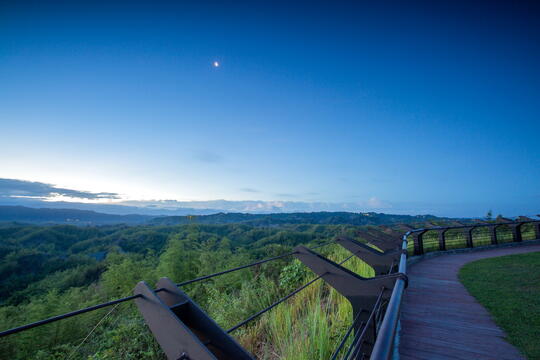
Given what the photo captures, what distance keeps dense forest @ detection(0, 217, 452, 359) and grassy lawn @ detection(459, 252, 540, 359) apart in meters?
1.61

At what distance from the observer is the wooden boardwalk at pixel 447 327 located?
2.22m

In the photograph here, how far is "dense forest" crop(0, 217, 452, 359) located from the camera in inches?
118

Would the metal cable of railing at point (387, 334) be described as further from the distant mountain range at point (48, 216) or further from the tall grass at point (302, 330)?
the distant mountain range at point (48, 216)

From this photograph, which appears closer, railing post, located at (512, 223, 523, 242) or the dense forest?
the dense forest

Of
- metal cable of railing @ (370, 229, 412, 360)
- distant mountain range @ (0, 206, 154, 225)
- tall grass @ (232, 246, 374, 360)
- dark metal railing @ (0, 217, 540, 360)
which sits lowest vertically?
distant mountain range @ (0, 206, 154, 225)

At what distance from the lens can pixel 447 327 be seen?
2.70 m

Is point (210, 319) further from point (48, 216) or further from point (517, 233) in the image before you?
point (48, 216)

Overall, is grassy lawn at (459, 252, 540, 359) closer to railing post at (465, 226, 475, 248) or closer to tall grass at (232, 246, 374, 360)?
tall grass at (232, 246, 374, 360)

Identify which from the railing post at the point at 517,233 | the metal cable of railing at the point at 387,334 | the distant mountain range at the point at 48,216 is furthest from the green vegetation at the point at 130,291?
the distant mountain range at the point at 48,216

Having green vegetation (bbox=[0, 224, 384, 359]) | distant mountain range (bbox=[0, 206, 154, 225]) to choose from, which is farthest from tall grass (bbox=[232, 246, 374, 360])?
distant mountain range (bbox=[0, 206, 154, 225])

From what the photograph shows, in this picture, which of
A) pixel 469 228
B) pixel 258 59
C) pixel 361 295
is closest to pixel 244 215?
pixel 258 59

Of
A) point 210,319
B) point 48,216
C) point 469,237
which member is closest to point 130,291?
point 210,319

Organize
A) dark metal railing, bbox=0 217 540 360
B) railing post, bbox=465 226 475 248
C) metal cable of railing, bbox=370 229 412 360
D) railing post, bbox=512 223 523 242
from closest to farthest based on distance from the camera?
metal cable of railing, bbox=370 229 412 360
dark metal railing, bbox=0 217 540 360
railing post, bbox=465 226 475 248
railing post, bbox=512 223 523 242

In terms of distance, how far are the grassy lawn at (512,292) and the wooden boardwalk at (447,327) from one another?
0.11 m
